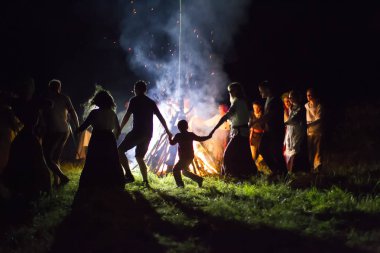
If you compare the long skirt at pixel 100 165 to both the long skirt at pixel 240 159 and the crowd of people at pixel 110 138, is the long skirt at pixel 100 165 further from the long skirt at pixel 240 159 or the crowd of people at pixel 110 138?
the long skirt at pixel 240 159

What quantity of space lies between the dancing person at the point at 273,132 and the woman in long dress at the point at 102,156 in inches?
124

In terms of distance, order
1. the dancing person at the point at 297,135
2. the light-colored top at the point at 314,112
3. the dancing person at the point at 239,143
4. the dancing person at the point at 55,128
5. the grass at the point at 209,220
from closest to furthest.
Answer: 1. the grass at the point at 209,220
2. the dancing person at the point at 55,128
3. the dancing person at the point at 239,143
4. the dancing person at the point at 297,135
5. the light-colored top at the point at 314,112

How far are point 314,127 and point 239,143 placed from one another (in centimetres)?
209

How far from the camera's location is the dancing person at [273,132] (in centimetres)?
862

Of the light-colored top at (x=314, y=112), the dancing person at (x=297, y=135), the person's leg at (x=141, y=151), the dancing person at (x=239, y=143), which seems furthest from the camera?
the light-colored top at (x=314, y=112)

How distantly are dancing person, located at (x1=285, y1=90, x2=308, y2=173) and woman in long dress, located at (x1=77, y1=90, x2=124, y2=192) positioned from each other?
3.82m

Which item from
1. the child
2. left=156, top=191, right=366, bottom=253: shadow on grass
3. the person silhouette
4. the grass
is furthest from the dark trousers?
left=156, top=191, right=366, bottom=253: shadow on grass

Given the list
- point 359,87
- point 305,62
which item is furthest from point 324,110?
point 305,62

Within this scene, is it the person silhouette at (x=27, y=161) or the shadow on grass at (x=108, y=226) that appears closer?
the shadow on grass at (x=108, y=226)

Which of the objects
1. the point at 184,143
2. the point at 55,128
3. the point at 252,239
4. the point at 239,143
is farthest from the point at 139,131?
the point at 252,239

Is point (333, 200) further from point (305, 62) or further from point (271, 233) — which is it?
point (305, 62)

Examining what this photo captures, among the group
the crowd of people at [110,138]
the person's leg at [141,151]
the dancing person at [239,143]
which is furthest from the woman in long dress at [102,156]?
the dancing person at [239,143]

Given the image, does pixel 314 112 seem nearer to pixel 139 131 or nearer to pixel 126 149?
pixel 139 131

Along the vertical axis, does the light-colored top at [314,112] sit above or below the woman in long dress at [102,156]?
above
